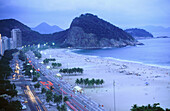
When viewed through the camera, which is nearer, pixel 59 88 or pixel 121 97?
pixel 121 97

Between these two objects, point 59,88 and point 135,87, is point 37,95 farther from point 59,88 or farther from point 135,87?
point 135,87

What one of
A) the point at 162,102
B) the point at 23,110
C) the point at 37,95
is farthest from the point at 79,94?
the point at 162,102

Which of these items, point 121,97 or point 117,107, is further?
point 121,97

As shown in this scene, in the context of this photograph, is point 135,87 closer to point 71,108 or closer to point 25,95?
point 71,108

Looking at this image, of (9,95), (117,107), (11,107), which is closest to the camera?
(11,107)

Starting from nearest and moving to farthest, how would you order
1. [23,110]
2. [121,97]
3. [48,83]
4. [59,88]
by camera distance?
1. [23,110]
2. [121,97]
3. [59,88]
4. [48,83]

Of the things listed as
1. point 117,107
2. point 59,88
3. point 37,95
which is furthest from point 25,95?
point 117,107

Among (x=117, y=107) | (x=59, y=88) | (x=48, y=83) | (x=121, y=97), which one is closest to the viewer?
(x=117, y=107)

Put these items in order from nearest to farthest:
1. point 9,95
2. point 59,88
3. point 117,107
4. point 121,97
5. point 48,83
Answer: point 117,107 < point 9,95 < point 121,97 < point 59,88 < point 48,83
